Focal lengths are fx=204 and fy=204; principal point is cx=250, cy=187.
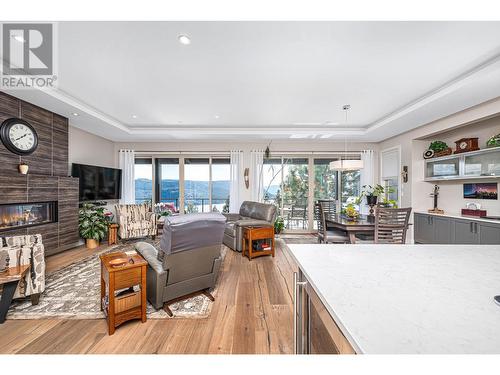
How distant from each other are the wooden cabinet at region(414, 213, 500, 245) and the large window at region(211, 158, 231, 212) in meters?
4.44

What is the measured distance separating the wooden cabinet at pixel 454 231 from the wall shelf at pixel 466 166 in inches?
29.5

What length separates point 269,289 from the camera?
2.54 metres

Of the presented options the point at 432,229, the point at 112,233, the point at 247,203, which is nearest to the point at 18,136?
the point at 112,233

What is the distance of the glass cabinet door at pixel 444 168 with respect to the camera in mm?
3694

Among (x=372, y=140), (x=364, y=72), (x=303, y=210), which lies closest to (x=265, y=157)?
(x=303, y=210)

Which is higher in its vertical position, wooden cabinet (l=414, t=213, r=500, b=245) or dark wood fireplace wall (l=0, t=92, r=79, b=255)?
dark wood fireplace wall (l=0, t=92, r=79, b=255)

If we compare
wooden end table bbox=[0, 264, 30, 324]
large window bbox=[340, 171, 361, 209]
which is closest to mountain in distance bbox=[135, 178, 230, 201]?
large window bbox=[340, 171, 361, 209]

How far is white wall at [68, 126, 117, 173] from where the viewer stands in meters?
4.23

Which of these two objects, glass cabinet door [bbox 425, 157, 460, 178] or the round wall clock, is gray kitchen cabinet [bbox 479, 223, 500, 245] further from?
the round wall clock

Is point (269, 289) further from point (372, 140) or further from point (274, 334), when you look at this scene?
point (372, 140)

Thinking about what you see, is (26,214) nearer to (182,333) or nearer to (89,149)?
(89,149)

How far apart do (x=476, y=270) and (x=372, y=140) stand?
513 cm

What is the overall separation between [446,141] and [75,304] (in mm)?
6666

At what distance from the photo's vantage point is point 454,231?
3.45 meters
